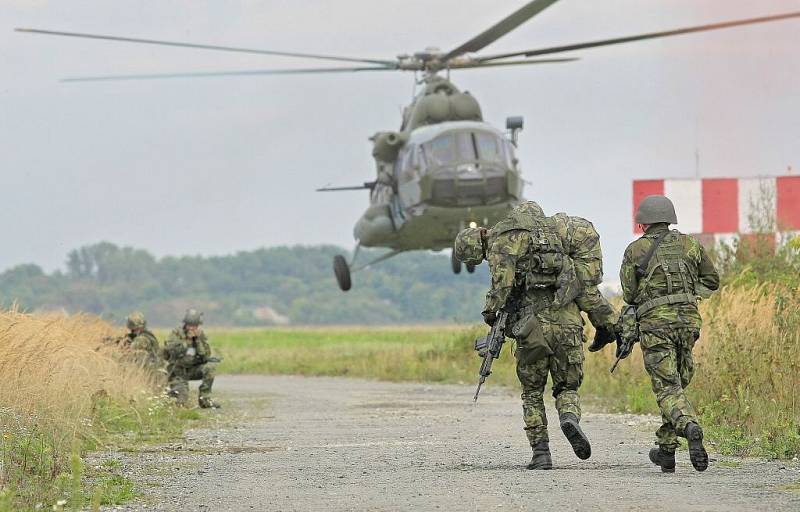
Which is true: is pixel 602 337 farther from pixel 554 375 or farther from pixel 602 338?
pixel 554 375

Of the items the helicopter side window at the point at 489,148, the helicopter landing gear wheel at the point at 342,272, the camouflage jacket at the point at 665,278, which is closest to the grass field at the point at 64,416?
the camouflage jacket at the point at 665,278

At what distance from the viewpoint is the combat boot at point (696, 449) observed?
1041cm

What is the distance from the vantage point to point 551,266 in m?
11.5

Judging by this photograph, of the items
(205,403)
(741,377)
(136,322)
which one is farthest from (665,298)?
(136,322)

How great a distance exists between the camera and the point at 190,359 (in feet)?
69.7

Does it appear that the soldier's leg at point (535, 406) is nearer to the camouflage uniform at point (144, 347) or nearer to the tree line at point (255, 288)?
the camouflage uniform at point (144, 347)

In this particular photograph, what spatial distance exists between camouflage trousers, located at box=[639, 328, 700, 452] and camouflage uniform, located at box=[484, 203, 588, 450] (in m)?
0.67

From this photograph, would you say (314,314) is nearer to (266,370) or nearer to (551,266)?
(266,370)

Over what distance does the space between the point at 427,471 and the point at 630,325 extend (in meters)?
1.84

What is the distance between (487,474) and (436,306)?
15343 cm

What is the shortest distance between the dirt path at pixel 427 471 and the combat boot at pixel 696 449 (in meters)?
0.10

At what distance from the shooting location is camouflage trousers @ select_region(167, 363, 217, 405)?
822 inches

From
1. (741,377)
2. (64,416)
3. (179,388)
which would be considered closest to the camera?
(64,416)

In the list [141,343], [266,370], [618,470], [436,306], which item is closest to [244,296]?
[436,306]
